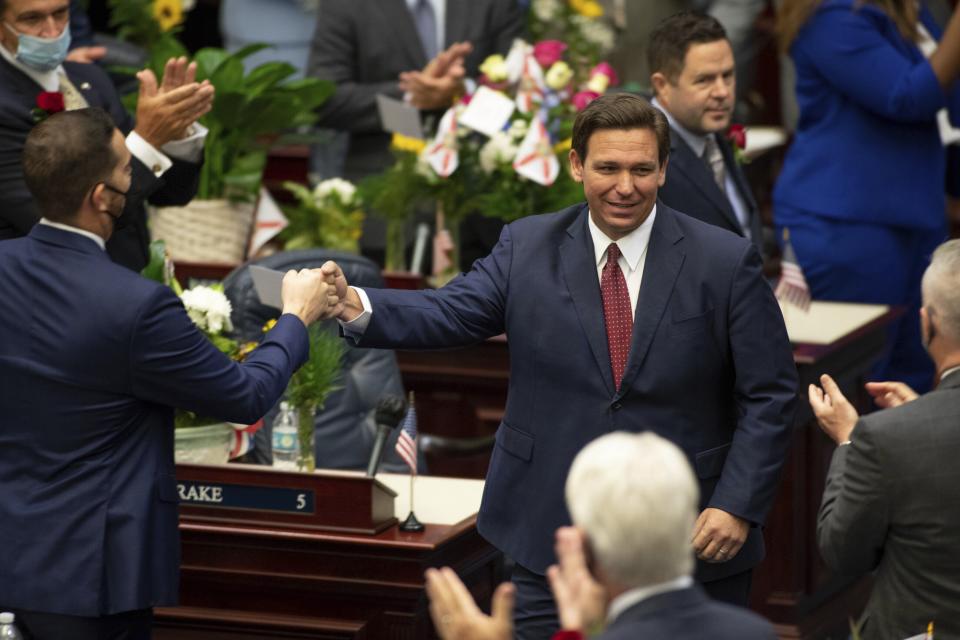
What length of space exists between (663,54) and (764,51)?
Answer: 14.8ft

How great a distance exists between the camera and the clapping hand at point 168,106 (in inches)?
166

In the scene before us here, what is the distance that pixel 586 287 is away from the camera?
3.43 m

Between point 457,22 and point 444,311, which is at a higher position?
point 457,22

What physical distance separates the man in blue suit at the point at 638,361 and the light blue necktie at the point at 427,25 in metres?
3.00

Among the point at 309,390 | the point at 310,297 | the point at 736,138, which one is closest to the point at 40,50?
the point at 309,390

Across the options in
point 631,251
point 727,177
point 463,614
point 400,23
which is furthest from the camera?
point 400,23

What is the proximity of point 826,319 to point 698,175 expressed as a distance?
129 cm

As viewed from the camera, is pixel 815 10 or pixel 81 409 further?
pixel 815 10

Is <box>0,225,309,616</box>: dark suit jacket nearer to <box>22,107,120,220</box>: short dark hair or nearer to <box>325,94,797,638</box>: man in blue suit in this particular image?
<box>22,107,120,220</box>: short dark hair

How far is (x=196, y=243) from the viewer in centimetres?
572

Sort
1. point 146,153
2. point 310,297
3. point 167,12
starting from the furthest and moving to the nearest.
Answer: point 167,12
point 146,153
point 310,297

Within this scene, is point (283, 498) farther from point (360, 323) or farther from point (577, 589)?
point (577, 589)

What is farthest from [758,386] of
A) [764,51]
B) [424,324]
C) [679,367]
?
[764,51]

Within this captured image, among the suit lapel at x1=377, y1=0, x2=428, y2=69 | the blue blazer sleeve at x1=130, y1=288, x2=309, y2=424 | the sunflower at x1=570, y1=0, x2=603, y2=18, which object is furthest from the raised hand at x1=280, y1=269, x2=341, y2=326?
the sunflower at x1=570, y1=0, x2=603, y2=18
